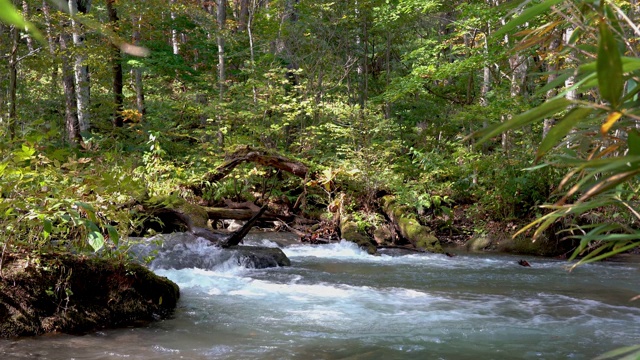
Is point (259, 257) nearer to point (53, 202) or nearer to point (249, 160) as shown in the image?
point (249, 160)

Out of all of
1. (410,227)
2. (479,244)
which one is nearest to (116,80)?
(410,227)

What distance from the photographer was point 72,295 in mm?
4684

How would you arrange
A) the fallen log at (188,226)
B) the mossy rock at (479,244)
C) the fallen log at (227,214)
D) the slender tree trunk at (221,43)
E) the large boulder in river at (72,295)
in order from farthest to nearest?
the slender tree trunk at (221,43) < the mossy rock at (479,244) < the fallen log at (227,214) < the fallen log at (188,226) < the large boulder in river at (72,295)

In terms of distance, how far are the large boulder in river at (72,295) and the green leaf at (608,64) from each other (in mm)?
4558

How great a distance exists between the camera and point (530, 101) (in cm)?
1230

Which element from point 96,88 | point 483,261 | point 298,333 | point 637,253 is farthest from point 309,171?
point 96,88

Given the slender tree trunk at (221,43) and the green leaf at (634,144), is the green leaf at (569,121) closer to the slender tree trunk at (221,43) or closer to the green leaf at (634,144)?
the green leaf at (634,144)

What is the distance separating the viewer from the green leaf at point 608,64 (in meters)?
0.67

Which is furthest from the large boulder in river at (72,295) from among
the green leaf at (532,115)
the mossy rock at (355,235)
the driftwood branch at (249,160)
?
the driftwood branch at (249,160)

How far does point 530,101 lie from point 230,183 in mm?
7233

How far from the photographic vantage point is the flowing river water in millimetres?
4383

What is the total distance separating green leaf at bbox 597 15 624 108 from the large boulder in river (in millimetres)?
4558

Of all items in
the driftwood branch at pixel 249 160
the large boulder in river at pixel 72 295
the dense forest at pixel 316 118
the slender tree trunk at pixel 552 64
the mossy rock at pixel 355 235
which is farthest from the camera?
the driftwood branch at pixel 249 160

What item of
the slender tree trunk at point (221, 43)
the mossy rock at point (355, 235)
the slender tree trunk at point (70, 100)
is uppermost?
the slender tree trunk at point (221, 43)
